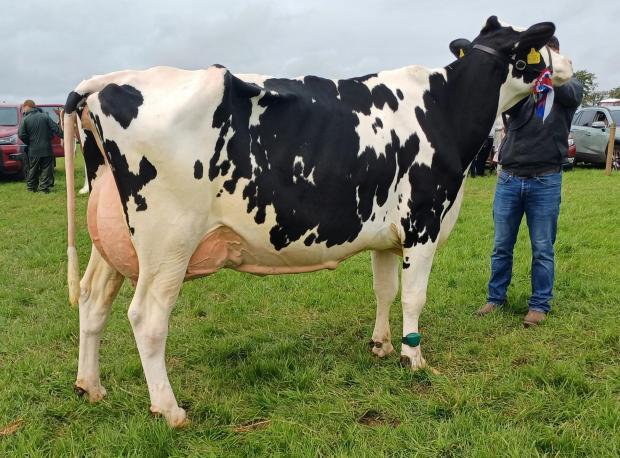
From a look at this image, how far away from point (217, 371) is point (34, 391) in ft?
3.75

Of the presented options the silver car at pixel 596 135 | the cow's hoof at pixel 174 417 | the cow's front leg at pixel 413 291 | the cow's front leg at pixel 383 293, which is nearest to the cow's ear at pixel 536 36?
the cow's front leg at pixel 413 291

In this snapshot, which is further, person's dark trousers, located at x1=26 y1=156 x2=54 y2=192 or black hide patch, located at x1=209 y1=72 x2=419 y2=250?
person's dark trousers, located at x1=26 y1=156 x2=54 y2=192

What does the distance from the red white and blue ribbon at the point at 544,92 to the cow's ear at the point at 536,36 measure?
21 centimetres

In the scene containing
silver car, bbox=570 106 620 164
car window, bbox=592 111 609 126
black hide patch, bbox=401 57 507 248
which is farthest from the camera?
car window, bbox=592 111 609 126

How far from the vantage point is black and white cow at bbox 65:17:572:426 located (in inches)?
109

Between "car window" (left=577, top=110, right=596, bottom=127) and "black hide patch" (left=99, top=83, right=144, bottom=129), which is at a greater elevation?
"car window" (left=577, top=110, right=596, bottom=127)

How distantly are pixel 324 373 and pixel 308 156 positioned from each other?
1535 millimetres

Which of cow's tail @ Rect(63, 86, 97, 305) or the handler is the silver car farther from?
cow's tail @ Rect(63, 86, 97, 305)

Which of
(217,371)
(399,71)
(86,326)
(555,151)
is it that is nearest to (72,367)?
(86,326)

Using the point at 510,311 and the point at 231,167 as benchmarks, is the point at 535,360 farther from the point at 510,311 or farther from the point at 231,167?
the point at 231,167

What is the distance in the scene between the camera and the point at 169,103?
2.72 metres

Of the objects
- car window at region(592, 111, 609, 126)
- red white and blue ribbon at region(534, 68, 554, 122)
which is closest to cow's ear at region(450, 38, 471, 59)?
red white and blue ribbon at region(534, 68, 554, 122)

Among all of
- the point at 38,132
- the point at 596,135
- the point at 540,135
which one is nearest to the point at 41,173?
the point at 38,132

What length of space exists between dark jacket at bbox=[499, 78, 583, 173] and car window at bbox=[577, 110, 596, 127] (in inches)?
530
